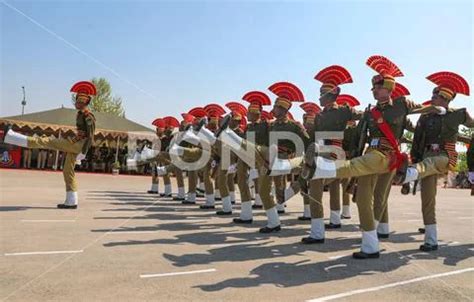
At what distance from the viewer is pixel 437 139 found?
6715 millimetres

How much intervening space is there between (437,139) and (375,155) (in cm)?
166

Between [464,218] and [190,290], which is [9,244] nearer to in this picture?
[190,290]

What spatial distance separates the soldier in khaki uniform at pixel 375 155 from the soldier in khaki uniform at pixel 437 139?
77 centimetres

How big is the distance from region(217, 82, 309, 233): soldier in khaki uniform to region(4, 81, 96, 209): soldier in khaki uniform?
3.59 meters

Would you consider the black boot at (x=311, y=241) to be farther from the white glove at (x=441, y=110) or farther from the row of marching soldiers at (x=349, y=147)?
the white glove at (x=441, y=110)

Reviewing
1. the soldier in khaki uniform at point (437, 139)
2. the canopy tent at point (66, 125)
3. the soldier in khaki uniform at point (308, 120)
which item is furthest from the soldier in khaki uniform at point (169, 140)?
the canopy tent at point (66, 125)

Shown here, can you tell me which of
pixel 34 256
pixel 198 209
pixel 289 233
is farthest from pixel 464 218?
pixel 34 256

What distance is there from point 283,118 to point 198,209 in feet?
12.5

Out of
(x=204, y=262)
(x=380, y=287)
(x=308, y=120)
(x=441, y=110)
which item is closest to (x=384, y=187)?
(x=441, y=110)

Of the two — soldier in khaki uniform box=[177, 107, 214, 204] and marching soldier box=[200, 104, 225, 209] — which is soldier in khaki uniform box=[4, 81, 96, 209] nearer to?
soldier in khaki uniform box=[177, 107, 214, 204]

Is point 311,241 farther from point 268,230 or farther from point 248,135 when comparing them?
point 248,135

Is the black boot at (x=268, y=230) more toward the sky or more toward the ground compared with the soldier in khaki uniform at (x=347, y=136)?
Answer: more toward the ground

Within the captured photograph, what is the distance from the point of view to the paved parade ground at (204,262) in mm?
4055

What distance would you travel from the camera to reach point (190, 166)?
11250 millimetres
